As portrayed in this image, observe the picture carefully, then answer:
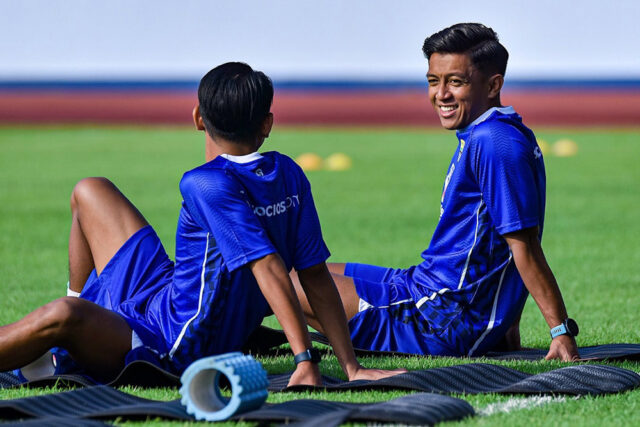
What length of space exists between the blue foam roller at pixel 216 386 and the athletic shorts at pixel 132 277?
1033 mm

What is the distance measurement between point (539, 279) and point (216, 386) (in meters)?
1.75

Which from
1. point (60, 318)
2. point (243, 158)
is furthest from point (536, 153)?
point (60, 318)

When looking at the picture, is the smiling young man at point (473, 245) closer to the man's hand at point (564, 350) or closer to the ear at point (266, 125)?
the man's hand at point (564, 350)

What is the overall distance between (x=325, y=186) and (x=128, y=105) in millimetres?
33341

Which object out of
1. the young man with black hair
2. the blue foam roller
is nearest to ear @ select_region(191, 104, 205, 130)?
the young man with black hair

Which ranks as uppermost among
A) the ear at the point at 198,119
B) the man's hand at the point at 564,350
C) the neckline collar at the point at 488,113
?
the ear at the point at 198,119

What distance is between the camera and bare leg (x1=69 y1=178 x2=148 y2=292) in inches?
198

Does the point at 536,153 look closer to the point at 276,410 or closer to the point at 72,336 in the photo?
the point at 276,410

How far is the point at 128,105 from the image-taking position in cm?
4972

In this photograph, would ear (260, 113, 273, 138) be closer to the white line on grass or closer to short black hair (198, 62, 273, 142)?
short black hair (198, 62, 273, 142)

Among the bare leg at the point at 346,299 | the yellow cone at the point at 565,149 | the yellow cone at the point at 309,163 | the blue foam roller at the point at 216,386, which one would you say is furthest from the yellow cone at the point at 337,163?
the blue foam roller at the point at 216,386

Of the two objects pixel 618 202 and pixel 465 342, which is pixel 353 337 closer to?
pixel 465 342

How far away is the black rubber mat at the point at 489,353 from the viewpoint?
5.21 meters

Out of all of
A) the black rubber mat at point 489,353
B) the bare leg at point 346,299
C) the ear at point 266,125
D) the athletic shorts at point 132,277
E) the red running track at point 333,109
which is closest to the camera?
the ear at point 266,125
